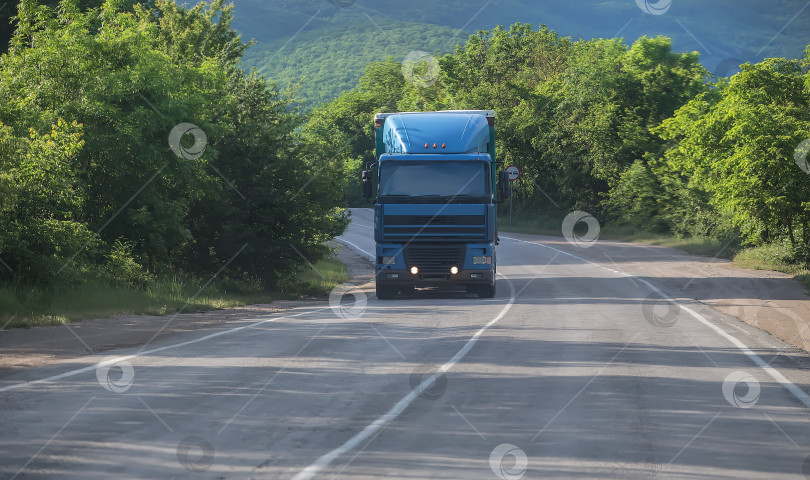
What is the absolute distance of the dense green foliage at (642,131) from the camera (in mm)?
30844

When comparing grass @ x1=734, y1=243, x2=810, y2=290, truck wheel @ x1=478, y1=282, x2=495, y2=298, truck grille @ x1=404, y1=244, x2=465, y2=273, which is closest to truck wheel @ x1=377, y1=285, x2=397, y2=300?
truck grille @ x1=404, y1=244, x2=465, y2=273

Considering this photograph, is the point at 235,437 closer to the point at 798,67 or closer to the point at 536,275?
the point at 536,275

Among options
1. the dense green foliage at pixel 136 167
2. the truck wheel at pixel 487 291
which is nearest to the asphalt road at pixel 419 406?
the dense green foliage at pixel 136 167

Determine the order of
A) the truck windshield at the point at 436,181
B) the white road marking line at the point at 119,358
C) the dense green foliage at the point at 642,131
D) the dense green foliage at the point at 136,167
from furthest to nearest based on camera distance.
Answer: the dense green foliage at the point at 642,131, the truck windshield at the point at 436,181, the dense green foliage at the point at 136,167, the white road marking line at the point at 119,358

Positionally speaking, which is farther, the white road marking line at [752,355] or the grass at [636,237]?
the grass at [636,237]

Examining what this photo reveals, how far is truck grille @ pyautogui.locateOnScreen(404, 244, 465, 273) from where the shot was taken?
22.6 m

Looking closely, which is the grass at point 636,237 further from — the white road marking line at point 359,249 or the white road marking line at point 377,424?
the white road marking line at point 377,424

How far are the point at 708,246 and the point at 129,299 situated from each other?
97.1ft

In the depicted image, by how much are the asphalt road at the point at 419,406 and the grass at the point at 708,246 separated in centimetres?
1442

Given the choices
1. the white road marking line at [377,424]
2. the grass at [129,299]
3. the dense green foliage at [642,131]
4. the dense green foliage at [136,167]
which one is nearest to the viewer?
the white road marking line at [377,424]

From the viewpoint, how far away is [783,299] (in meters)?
22.7

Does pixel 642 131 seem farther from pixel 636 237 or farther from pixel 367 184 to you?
pixel 367 184

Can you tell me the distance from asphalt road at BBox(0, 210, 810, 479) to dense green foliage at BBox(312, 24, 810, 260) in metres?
15.1

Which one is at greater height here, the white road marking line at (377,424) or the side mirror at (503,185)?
the side mirror at (503,185)
